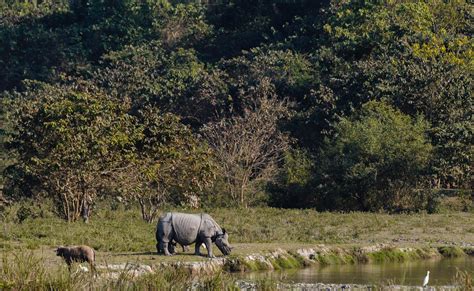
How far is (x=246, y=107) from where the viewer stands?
5325 cm

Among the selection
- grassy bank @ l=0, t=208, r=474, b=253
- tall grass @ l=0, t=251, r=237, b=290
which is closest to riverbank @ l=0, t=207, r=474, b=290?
grassy bank @ l=0, t=208, r=474, b=253

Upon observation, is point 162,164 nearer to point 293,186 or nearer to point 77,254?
point 293,186

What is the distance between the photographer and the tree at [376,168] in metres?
43.0

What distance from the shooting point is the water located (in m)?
22.4

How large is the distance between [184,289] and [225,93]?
40903mm

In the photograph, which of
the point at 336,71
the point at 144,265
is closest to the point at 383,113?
the point at 336,71

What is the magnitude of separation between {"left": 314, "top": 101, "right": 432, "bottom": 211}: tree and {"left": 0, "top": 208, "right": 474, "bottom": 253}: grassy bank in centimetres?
266

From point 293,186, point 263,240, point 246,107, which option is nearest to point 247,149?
point 293,186

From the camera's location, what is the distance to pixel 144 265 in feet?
69.9

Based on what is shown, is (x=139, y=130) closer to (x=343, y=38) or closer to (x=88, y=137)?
(x=88, y=137)

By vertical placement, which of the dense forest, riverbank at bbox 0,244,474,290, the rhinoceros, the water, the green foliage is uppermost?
the dense forest

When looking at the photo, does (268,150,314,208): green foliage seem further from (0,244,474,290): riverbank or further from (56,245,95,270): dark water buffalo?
(56,245,95,270): dark water buffalo

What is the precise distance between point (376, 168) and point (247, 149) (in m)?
5.92

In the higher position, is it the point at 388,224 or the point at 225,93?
the point at 225,93
